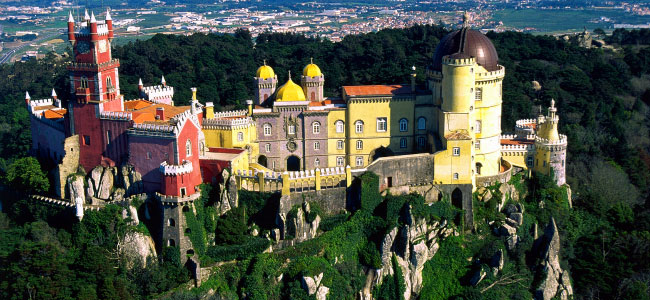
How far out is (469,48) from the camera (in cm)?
→ 4591

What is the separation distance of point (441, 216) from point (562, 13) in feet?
362

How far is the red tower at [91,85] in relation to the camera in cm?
4297

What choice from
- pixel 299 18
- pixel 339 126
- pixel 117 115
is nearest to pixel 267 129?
pixel 339 126

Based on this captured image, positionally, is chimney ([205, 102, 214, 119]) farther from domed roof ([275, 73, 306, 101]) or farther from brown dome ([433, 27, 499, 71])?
brown dome ([433, 27, 499, 71])

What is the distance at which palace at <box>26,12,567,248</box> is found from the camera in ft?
138

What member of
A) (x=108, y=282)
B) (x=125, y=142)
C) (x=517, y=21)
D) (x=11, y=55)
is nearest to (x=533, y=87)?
(x=125, y=142)

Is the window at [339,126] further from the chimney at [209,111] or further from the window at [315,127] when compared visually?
the chimney at [209,111]

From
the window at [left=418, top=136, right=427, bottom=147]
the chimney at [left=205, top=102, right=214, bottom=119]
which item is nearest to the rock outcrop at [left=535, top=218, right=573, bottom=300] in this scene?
the window at [left=418, top=136, right=427, bottom=147]

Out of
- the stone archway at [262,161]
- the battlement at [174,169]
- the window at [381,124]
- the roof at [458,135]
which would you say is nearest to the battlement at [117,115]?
the battlement at [174,169]

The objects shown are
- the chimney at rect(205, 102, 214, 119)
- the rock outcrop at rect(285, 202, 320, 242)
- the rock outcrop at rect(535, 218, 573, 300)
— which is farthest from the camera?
the chimney at rect(205, 102, 214, 119)

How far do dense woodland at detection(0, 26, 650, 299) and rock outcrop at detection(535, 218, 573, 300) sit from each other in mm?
748

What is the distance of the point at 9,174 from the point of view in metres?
45.0

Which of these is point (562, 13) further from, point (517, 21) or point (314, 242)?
point (314, 242)

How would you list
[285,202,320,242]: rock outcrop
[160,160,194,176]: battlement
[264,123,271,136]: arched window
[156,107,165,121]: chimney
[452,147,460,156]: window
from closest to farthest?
[160,160,194,176]: battlement → [285,202,320,242]: rock outcrop → [156,107,165,121]: chimney → [452,147,460,156]: window → [264,123,271,136]: arched window
